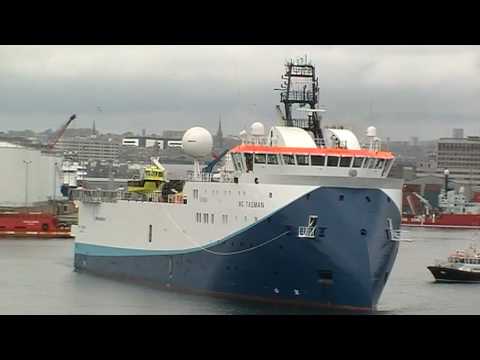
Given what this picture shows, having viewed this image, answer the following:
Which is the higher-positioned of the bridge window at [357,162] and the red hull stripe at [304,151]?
the red hull stripe at [304,151]

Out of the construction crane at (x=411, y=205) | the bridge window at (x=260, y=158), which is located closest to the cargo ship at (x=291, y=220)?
the bridge window at (x=260, y=158)

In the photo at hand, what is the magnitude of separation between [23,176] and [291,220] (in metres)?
62.0

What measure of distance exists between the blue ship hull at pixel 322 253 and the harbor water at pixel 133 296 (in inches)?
17.9

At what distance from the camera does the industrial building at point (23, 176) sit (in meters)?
80.9

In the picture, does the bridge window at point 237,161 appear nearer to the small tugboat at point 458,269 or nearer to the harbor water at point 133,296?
the harbor water at point 133,296

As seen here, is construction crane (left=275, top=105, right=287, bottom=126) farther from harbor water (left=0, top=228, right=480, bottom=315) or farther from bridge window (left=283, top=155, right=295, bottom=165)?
harbor water (left=0, top=228, right=480, bottom=315)

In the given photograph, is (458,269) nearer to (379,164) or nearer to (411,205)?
(379,164)

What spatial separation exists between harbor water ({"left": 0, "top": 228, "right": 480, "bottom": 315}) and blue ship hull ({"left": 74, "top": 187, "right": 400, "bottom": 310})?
46 cm

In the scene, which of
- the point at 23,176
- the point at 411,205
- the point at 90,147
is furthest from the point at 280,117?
the point at 90,147

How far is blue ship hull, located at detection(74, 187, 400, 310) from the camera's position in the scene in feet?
74.5

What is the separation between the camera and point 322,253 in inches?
899

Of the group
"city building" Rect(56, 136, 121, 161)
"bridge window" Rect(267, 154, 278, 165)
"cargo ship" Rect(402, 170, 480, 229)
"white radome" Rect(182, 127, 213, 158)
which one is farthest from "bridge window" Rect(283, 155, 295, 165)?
"city building" Rect(56, 136, 121, 161)
